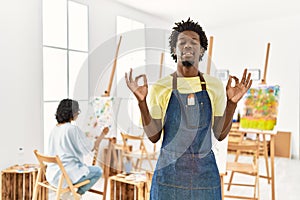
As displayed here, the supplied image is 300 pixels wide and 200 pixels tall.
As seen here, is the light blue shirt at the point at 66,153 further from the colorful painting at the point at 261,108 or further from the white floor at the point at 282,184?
the colorful painting at the point at 261,108

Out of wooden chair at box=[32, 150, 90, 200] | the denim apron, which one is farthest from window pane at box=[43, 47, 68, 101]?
the denim apron

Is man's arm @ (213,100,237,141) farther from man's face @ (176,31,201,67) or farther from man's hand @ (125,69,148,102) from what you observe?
man's hand @ (125,69,148,102)

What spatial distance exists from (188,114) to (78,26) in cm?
340

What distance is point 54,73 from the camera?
12.8 feet

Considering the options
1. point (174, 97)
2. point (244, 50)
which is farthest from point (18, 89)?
point (244, 50)

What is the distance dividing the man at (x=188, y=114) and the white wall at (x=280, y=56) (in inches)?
204

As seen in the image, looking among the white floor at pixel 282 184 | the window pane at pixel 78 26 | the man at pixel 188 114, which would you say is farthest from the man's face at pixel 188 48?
the window pane at pixel 78 26

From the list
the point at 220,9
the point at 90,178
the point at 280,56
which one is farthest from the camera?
the point at 280,56

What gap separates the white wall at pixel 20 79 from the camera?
321 cm

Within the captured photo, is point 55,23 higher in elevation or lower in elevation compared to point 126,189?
higher

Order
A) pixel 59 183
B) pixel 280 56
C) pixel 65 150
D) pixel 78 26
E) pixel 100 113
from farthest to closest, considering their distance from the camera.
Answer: pixel 280 56
pixel 78 26
pixel 65 150
pixel 59 183
pixel 100 113

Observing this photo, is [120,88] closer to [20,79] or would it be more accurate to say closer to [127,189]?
[127,189]

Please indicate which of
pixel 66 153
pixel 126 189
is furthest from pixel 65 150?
pixel 126 189

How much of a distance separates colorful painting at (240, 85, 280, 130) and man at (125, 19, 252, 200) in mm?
2500
